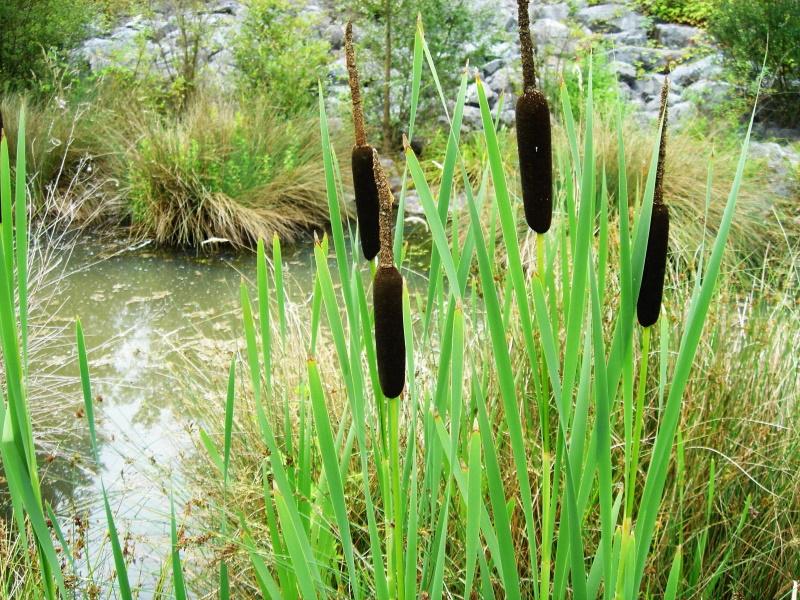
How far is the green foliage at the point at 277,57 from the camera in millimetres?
7359

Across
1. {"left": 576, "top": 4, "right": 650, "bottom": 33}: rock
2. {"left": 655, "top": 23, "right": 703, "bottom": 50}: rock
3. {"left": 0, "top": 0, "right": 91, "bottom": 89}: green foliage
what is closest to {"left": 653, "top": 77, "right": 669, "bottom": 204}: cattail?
{"left": 0, "top": 0, "right": 91, "bottom": 89}: green foliage

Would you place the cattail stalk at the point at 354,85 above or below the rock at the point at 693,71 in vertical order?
above

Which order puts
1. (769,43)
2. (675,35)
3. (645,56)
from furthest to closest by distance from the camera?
(675,35) → (645,56) → (769,43)

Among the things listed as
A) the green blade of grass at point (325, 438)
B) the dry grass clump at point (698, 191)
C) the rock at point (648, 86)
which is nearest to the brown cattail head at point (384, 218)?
the green blade of grass at point (325, 438)

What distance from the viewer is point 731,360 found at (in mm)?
1900

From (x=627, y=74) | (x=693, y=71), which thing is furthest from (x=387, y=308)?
(x=693, y=71)

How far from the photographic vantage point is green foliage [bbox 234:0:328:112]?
7.36m

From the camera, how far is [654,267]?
0.77m

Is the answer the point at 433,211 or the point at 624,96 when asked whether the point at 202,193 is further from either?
the point at 433,211

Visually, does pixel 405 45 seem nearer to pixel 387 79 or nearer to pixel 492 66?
pixel 387 79

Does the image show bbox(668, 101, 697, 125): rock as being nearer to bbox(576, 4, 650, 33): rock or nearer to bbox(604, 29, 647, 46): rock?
bbox(604, 29, 647, 46): rock

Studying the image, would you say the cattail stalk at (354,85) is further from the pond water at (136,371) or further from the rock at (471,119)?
the rock at (471,119)

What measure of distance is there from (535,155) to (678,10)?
11503 mm

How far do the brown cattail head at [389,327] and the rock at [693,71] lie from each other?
8518 millimetres
